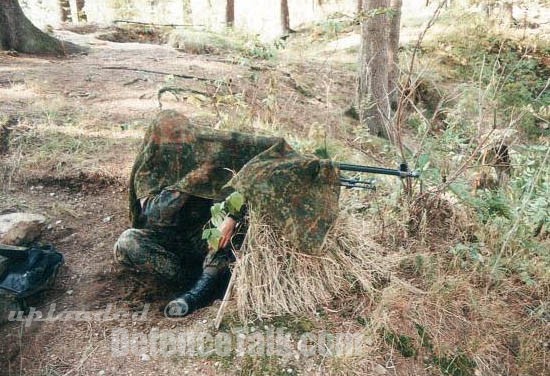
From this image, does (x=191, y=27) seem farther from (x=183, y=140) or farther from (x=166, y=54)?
(x=183, y=140)

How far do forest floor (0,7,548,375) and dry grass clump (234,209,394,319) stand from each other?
0.15 m

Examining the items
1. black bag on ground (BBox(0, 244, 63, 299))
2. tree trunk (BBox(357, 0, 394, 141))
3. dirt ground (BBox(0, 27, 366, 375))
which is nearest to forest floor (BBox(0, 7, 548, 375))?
dirt ground (BBox(0, 27, 366, 375))

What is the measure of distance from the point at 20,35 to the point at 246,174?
6.07 metres

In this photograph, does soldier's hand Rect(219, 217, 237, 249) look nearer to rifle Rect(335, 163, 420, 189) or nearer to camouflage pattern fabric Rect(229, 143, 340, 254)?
camouflage pattern fabric Rect(229, 143, 340, 254)

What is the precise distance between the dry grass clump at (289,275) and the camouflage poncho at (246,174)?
0.11m

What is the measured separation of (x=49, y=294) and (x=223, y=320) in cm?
120

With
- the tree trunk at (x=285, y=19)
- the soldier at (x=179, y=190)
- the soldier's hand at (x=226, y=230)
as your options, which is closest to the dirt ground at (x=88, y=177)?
the soldier at (x=179, y=190)

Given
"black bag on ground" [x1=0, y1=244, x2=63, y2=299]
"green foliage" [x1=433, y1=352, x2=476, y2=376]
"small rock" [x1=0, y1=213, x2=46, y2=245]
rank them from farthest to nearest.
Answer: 1. "small rock" [x1=0, y1=213, x2=46, y2=245]
2. "black bag on ground" [x1=0, y1=244, x2=63, y2=299]
3. "green foliage" [x1=433, y1=352, x2=476, y2=376]

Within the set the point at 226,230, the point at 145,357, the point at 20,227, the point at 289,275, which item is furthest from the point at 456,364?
the point at 20,227

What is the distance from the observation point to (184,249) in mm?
3105

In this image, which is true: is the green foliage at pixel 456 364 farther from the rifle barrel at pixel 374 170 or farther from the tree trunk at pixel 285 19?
the tree trunk at pixel 285 19

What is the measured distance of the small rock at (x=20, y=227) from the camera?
3135 millimetres

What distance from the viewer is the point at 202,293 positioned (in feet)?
9.30

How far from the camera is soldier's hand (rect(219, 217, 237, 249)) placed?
279 centimetres
